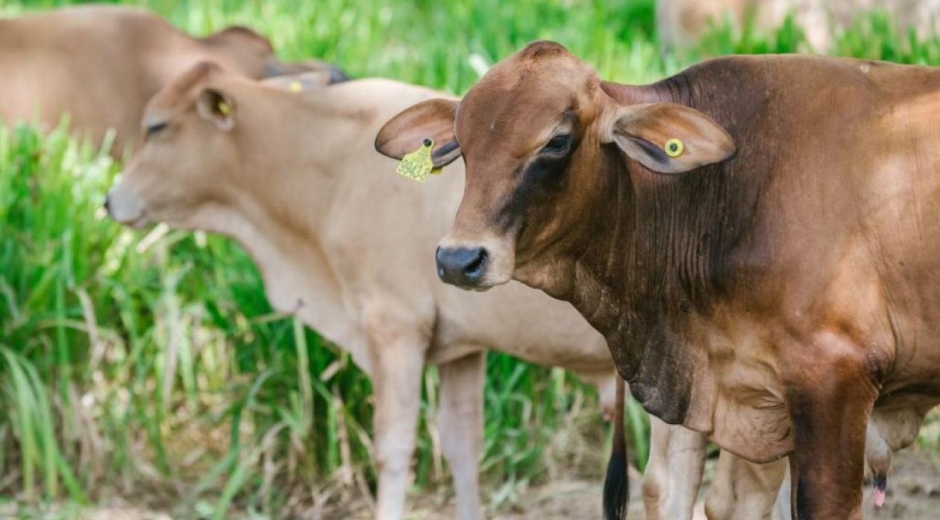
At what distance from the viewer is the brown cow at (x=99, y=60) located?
856 centimetres

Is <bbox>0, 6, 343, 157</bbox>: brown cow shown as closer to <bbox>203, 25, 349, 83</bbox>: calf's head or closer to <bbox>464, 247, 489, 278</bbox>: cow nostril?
<bbox>203, 25, 349, 83</bbox>: calf's head

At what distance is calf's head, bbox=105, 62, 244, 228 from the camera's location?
5852mm

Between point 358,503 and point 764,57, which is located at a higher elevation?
point 764,57

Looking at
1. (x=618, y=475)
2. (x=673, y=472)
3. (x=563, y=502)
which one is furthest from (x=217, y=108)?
(x=673, y=472)

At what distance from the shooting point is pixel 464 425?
571 centimetres

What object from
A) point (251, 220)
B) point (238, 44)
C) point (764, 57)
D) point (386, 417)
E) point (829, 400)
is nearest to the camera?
point (829, 400)

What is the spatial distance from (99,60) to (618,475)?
488cm

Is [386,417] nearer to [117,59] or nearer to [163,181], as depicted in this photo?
[163,181]

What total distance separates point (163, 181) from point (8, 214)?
73cm

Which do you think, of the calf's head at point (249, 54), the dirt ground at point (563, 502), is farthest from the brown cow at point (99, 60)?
the dirt ground at point (563, 502)

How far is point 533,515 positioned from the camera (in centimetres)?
590

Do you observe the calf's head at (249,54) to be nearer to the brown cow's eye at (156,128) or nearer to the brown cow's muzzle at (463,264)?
the brown cow's eye at (156,128)

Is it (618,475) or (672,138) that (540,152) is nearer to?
(672,138)

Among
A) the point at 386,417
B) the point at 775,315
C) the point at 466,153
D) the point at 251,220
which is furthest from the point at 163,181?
the point at 775,315
